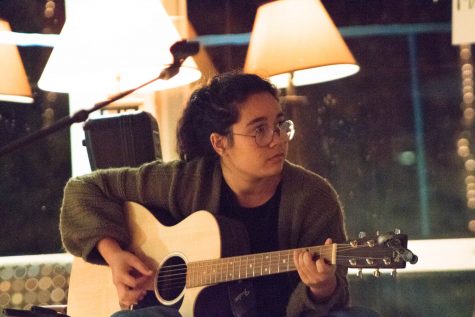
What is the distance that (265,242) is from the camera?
5.64ft

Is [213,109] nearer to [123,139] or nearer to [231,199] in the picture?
[231,199]

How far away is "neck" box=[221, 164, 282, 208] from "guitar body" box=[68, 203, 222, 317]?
5.5 inches

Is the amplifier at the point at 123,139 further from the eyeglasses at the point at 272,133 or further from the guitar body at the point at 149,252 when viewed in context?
the eyeglasses at the point at 272,133

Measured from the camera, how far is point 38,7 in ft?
8.95

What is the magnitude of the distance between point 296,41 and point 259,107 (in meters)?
0.47

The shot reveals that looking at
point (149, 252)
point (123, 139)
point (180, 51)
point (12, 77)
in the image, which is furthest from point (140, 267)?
point (12, 77)

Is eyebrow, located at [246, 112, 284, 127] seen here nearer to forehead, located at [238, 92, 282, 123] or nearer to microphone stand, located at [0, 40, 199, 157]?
forehead, located at [238, 92, 282, 123]

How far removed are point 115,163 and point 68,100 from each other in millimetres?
753

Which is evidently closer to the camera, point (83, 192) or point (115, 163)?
point (83, 192)

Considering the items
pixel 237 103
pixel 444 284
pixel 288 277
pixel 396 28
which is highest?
pixel 396 28

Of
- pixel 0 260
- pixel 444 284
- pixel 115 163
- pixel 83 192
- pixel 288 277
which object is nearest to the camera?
pixel 288 277

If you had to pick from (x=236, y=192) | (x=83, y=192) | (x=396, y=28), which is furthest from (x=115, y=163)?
(x=396, y=28)

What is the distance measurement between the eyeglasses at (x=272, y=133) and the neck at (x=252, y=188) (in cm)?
11

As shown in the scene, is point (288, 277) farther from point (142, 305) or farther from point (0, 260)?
point (0, 260)
